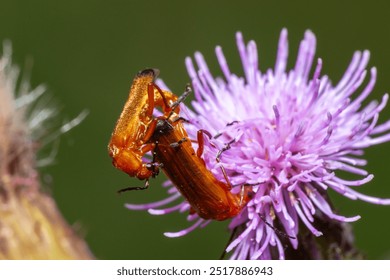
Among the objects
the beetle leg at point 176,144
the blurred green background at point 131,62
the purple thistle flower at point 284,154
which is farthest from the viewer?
the blurred green background at point 131,62

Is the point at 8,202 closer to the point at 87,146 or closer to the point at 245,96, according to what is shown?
the point at 245,96

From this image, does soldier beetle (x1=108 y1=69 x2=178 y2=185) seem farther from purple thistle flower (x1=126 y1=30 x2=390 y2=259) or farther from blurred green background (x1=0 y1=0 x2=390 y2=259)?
blurred green background (x1=0 y1=0 x2=390 y2=259)

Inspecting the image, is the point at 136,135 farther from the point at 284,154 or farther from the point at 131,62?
the point at 131,62

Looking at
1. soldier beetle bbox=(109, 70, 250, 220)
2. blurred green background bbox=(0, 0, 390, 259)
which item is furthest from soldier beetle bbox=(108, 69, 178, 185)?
blurred green background bbox=(0, 0, 390, 259)

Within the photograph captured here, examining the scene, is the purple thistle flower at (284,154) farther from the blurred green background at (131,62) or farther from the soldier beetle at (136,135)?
the blurred green background at (131,62)

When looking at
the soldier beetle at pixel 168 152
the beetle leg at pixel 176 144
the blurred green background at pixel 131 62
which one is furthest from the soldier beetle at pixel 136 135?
the blurred green background at pixel 131 62

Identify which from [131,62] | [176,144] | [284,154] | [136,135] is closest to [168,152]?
[176,144]

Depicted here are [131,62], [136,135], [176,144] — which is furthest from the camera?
[131,62]
